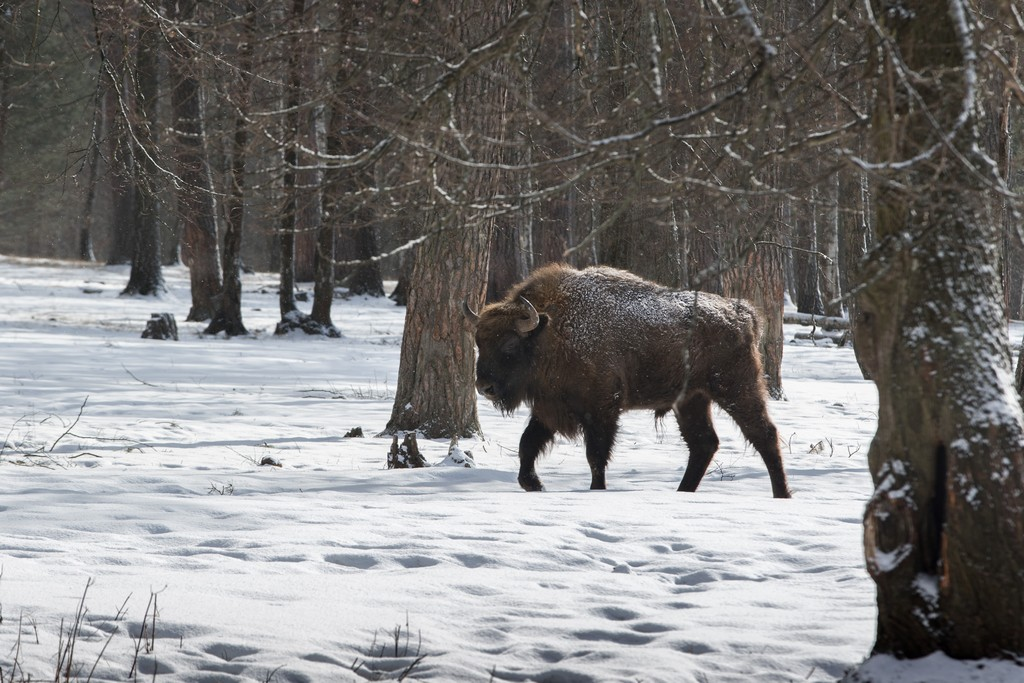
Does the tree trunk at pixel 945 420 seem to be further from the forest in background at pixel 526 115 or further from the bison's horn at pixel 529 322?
the bison's horn at pixel 529 322

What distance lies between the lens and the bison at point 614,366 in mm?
7465

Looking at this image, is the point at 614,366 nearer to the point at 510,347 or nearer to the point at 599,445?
the point at 599,445

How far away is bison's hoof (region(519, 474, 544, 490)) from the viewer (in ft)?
23.7

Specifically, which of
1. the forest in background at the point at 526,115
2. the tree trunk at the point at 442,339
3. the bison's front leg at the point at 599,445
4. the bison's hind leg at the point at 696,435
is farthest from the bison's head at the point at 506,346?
the tree trunk at the point at 442,339

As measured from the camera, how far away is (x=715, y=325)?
24.4 ft

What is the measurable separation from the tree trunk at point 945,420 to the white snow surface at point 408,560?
206 mm

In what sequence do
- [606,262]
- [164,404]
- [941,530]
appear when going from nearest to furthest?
[941,530], [164,404], [606,262]

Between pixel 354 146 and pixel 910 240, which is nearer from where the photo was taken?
pixel 910 240

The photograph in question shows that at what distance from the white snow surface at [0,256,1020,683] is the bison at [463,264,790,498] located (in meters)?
0.43

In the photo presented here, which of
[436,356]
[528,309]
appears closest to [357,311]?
[436,356]

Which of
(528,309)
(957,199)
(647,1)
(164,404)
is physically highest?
(647,1)

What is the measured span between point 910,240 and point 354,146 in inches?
617

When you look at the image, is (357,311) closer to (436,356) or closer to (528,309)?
(436,356)

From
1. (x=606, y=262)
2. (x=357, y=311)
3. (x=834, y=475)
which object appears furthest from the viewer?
(x=357, y=311)
